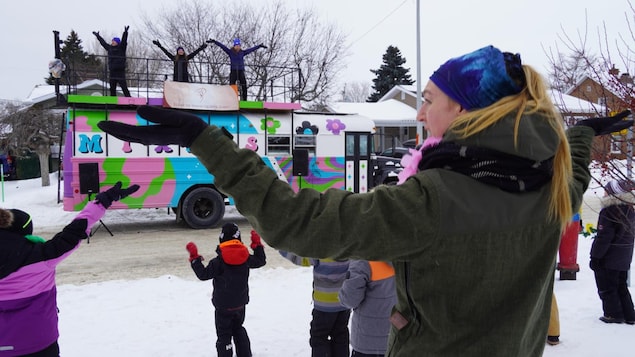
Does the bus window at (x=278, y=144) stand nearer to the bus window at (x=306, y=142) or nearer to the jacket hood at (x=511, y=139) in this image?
the bus window at (x=306, y=142)

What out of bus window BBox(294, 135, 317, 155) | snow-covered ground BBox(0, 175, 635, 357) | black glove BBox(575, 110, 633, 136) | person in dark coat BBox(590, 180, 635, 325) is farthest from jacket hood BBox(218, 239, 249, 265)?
bus window BBox(294, 135, 317, 155)

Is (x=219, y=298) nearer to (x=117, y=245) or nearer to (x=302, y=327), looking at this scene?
(x=302, y=327)

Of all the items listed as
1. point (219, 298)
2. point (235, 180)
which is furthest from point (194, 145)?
point (219, 298)

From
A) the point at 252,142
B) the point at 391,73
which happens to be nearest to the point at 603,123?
the point at 252,142

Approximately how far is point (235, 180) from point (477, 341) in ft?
2.56

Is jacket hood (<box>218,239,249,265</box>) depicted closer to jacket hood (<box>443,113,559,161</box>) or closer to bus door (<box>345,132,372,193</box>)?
jacket hood (<box>443,113,559,161</box>)

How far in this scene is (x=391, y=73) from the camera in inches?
1839

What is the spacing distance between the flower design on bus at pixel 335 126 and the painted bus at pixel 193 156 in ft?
0.09

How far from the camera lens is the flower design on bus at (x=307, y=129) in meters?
12.6

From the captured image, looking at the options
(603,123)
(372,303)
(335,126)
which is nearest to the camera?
(603,123)

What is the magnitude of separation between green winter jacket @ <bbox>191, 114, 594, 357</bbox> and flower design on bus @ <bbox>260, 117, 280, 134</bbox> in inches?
433

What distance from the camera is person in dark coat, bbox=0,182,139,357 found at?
3246 millimetres

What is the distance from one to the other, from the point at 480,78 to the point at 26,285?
Result: 10.9 feet

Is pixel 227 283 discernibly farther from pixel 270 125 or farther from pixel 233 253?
pixel 270 125
